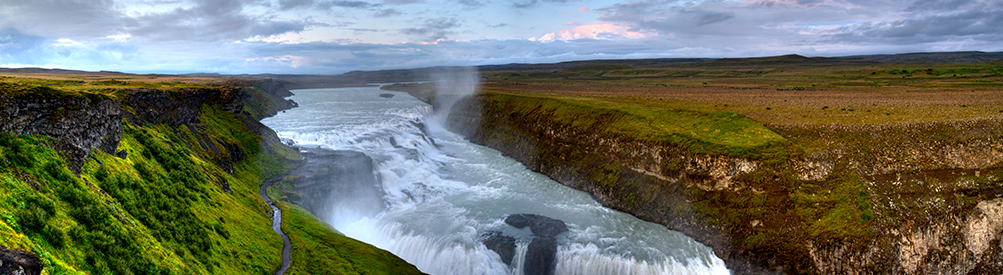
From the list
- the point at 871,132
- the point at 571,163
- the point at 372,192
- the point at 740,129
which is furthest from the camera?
the point at 571,163

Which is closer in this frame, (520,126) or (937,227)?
(937,227)

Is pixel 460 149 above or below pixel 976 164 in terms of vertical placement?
below

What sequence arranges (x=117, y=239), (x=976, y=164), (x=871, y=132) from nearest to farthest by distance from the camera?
(x=117, y=239) → (x=976, y=164) → (x=871, y=132)

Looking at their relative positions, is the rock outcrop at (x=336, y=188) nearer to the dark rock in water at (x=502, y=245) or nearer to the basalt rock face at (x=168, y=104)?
the basalt rock face at (x=168, y=104)

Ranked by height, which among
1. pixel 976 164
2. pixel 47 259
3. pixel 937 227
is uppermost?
pixel 47 259

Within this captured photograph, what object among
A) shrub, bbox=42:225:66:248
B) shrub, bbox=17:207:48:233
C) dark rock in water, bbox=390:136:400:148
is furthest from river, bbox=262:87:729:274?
shrub, bbox=17:207:48:233

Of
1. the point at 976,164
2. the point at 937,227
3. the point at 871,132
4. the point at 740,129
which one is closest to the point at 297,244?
the point at 740,129

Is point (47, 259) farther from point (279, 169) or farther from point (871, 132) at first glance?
point (871, 132)

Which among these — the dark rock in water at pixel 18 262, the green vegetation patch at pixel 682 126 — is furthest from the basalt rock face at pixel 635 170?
the dark rock in water at pixel 18 262
